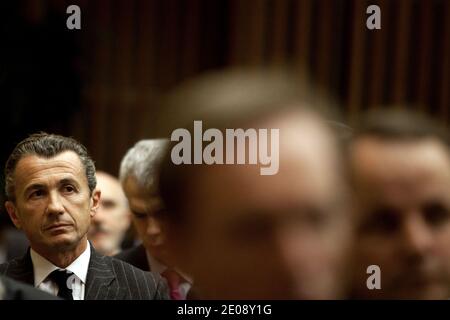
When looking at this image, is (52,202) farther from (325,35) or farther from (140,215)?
(325,35)

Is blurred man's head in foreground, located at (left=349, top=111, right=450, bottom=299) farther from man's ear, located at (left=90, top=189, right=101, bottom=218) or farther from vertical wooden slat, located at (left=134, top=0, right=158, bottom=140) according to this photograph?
vertical wooden slat, located at (left=134, top=0, right=158, bottom=140)

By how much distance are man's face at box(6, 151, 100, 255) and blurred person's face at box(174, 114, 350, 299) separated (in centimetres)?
77

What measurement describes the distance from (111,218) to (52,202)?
48cm

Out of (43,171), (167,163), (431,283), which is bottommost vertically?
(431,283)

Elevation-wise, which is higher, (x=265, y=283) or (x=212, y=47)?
(x=212, y=47)

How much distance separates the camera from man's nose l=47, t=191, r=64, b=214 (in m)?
1.46

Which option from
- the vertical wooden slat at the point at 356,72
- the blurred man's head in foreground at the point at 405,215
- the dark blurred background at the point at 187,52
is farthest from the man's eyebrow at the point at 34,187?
the vertical wooden slat at the point at 356,72

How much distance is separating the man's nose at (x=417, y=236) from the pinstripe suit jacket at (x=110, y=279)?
556 mm

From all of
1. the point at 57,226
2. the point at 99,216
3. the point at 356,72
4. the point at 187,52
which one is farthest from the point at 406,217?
the point at 187,52

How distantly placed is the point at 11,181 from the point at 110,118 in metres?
2.32

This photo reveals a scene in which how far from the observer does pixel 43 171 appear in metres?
1.50
